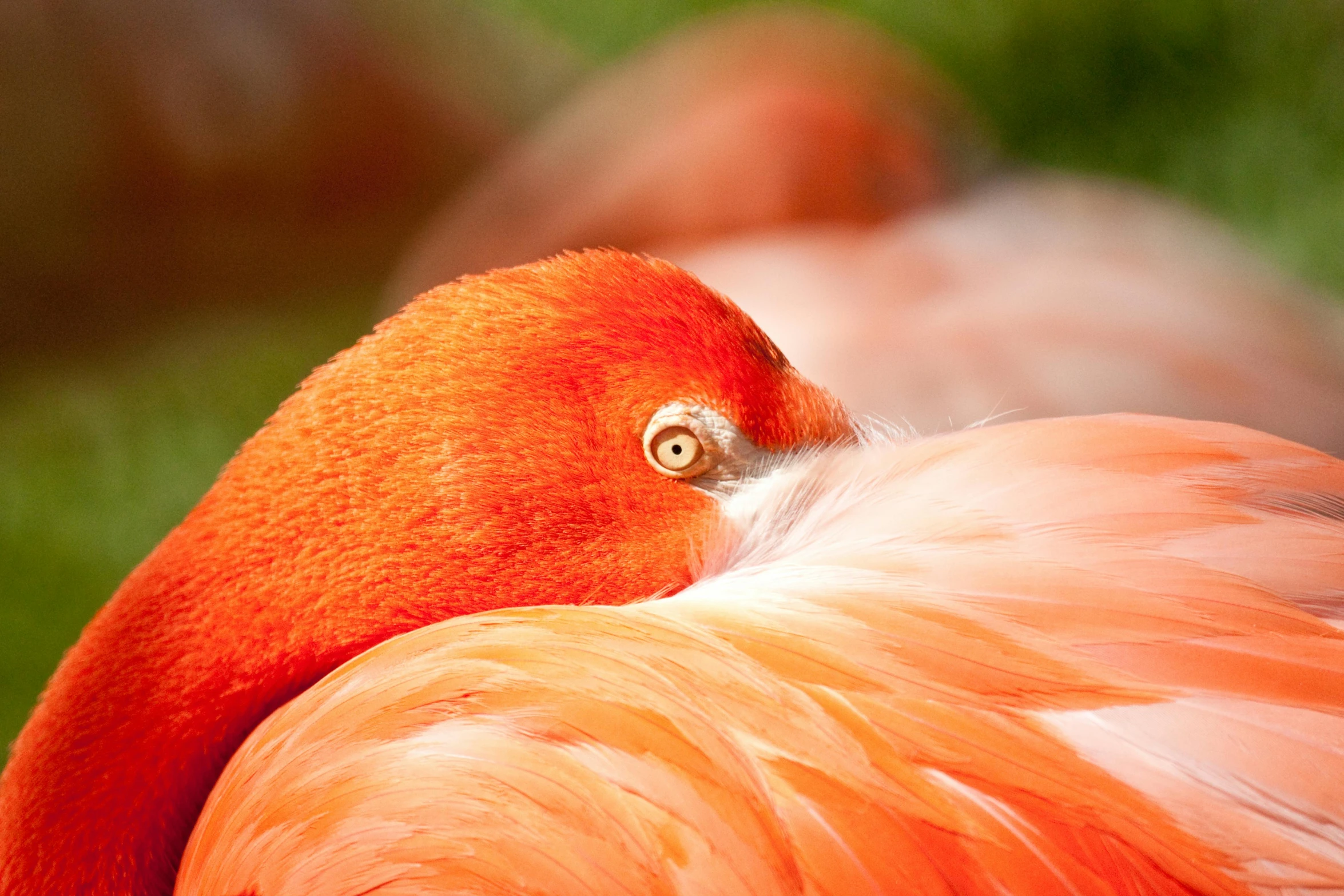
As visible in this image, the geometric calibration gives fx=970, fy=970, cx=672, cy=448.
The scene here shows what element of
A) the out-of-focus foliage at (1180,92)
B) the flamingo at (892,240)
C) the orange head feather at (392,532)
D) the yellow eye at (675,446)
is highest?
the out-of-focus foliage at (1180,92)

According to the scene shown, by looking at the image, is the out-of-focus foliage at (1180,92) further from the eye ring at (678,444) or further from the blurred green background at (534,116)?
the eye ring at (678,444)

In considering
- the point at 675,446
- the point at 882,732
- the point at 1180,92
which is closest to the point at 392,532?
the point at 675,446

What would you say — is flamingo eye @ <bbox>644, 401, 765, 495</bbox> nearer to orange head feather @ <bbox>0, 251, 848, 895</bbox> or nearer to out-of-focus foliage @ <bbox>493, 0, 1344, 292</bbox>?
orange head feather @ <bbox>0, 251, 848, 895</bbox>

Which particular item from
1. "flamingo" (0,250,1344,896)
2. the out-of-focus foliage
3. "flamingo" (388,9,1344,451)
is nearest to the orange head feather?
"flamingo" (0,250,1344,896)

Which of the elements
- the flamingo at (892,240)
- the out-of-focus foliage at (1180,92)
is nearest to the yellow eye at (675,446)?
the flamingo at (892,240)

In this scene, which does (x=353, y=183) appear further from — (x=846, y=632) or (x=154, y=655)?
(x=846, y=632)

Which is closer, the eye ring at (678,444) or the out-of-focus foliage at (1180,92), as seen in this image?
the eye ring at (678,444)
